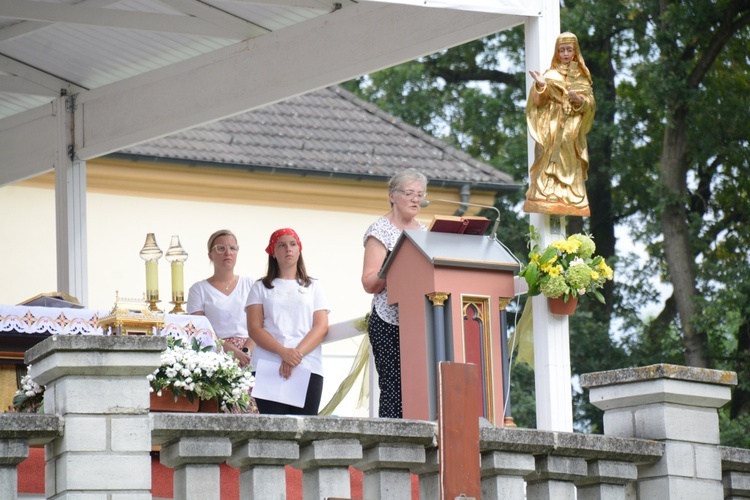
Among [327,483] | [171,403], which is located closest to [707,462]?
[327,483]

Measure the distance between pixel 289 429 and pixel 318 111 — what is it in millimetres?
17663

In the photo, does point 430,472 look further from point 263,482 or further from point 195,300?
point 195,300

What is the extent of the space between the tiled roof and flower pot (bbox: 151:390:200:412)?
13.0m

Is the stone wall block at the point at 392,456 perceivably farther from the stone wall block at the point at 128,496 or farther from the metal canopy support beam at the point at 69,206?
the metal canopy support beam at the point at 69,206

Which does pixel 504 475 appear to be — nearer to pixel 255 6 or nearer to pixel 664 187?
pixel 255 6

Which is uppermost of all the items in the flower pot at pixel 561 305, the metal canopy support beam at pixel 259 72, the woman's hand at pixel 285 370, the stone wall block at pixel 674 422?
the metal canopy support beam at pixel 259 72

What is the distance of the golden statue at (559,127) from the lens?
32.8 ft

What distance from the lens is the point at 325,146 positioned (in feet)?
75.4

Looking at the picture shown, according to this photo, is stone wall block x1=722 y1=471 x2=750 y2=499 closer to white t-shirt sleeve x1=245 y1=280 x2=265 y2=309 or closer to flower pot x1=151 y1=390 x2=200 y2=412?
flower pot x1=151 y1=390 x2=200 y2=412

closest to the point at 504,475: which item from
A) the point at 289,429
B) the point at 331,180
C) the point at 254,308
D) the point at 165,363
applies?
the point at 289,429

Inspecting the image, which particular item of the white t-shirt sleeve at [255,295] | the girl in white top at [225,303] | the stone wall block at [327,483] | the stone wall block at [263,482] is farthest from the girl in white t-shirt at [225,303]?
the stone wall block at [263,482]

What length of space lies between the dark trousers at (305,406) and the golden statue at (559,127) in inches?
65.5

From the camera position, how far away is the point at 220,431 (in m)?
6.67

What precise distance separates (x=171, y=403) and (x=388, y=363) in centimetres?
132
